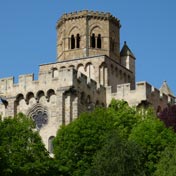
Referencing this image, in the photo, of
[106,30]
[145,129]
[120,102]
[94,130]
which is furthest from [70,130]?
[106,30]

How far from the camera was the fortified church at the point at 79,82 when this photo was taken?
6493cm

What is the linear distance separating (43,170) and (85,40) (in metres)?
27.9

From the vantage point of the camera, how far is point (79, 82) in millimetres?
65688

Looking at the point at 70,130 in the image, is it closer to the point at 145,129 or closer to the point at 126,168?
the point at 145,129

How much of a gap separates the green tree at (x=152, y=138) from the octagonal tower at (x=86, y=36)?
19.8 metres

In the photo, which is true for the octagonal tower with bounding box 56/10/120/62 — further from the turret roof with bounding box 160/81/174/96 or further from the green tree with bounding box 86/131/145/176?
the green tree with bounding box 86/131/145/176

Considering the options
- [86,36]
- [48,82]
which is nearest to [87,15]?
[86,36]

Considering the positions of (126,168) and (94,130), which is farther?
(94,130)

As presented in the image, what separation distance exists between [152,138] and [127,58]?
25.0 metres

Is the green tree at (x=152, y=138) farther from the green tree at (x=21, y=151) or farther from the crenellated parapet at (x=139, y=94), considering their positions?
the crenellated parapet at (x=139, y=94)

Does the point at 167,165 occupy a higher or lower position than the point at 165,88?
lower

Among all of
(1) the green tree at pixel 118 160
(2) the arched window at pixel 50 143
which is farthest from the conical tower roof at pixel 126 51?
(1) the green tree at pixel 118 160

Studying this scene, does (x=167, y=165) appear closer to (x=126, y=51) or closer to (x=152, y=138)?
(x=152, y=138)

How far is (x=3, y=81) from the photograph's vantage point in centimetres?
6938
